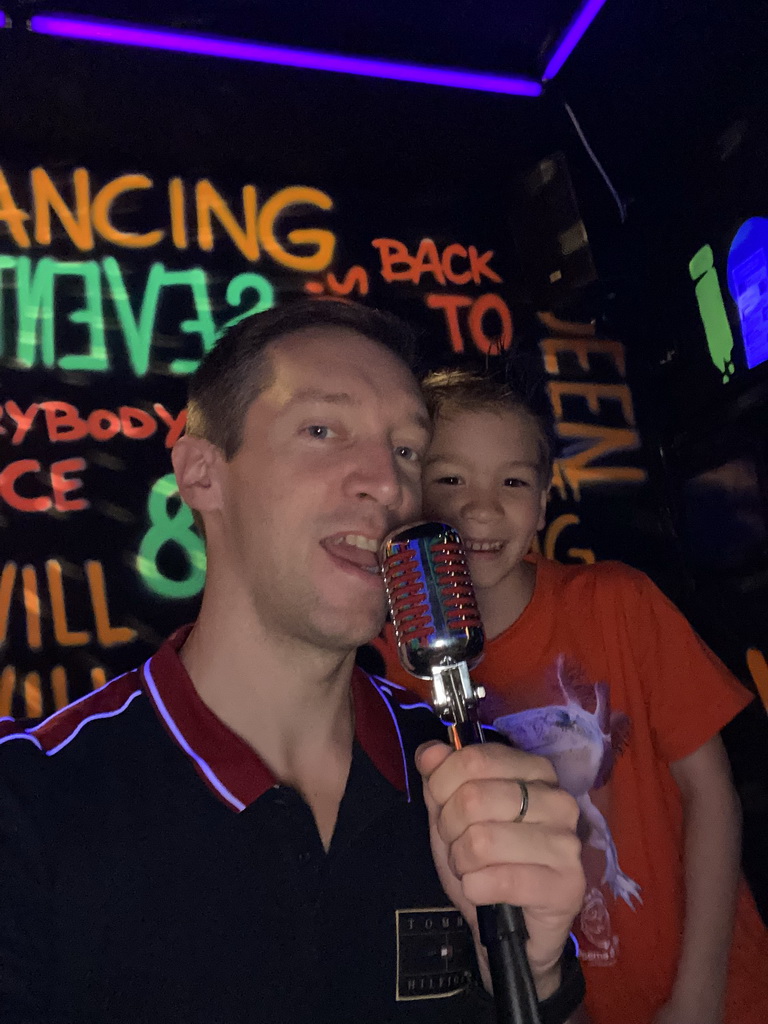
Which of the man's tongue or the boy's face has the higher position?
the boy's face

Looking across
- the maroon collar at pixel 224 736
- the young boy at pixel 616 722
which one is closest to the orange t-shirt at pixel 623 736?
the young boy at pixel 616 722

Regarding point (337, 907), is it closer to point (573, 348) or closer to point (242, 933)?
point (242, 933)

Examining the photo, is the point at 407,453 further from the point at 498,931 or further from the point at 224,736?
the point at 498,931

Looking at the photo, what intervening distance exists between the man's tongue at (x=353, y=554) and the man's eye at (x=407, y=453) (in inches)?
8.5

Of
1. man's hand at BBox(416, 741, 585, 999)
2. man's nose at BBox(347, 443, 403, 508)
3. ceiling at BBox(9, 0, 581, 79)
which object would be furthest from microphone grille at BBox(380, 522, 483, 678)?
ceiling at BBox(9, 0, 581, 79)

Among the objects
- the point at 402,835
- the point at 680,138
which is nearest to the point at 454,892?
the point at 402,835

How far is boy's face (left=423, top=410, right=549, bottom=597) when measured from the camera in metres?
1.74

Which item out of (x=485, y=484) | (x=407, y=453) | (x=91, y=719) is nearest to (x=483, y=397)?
(x=485, y=484)

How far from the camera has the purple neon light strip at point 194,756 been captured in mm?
1068

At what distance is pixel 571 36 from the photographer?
2.22m

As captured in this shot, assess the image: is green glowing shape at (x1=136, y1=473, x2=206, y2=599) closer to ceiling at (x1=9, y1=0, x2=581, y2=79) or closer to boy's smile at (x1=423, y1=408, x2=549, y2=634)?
boy's smile at (x1=423, y1=408, x2=549, y2=634)

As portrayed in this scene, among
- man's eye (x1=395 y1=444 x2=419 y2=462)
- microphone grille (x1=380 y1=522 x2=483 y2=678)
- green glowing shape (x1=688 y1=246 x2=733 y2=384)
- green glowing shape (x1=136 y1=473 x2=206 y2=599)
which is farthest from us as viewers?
green glowing shape (x1=688 y1=246 x2=733 y2=384)

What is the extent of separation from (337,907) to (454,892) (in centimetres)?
16

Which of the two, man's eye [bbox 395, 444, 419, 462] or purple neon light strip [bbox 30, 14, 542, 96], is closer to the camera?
man's eye [bbox 395, 444, 419, 462]
